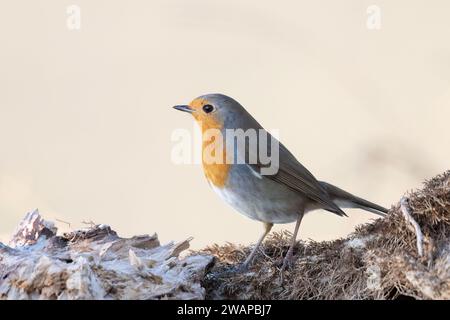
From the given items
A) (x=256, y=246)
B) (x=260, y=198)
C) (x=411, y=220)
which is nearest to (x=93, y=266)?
(x=256, y=246)

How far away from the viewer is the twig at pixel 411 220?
3945mm

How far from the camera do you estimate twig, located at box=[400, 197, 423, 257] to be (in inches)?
155

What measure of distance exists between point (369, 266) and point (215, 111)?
1.90 metres

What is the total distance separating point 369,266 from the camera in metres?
4.03

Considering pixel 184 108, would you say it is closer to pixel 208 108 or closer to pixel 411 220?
pixel 208 108

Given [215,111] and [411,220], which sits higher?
[215,111]

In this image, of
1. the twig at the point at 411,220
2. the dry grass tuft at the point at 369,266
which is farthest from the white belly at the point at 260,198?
the twig at the point at 411,220

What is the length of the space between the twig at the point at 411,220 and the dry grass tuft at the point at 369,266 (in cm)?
2

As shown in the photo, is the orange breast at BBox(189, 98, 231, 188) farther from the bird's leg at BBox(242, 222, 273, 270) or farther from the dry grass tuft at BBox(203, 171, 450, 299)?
the dry grass tuft at BBox(203, 171, 450, 299)

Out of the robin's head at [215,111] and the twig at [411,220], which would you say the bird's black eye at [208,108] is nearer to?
the robin's head at [215,111]
